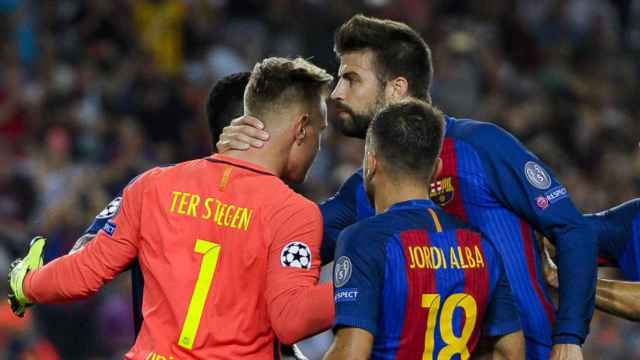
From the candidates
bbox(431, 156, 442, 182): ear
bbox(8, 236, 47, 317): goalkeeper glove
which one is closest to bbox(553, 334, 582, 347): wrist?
bbox(431, 156, 442, 182): ear

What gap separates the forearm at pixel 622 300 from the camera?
5.22 m

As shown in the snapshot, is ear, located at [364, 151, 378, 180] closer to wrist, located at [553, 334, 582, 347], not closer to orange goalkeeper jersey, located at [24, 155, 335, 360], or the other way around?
orange goalkeeper jersey, located at [24, 155, 335, 360]

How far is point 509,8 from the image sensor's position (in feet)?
48.0

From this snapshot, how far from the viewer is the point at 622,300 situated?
5.23 metres

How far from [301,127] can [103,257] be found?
2.70ft

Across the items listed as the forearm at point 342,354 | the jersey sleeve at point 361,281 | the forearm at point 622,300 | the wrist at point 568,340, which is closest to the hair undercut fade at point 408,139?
the jersey sleeve at point 361,281

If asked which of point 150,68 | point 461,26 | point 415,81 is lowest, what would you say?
point 415,81

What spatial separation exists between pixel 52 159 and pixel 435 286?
6.84m

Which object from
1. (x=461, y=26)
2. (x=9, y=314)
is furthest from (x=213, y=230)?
(x=461, y=26)

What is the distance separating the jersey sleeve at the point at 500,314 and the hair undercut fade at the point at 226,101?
4.26ft

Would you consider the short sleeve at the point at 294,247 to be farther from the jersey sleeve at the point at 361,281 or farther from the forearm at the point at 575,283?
the forearm at the point at 575,283

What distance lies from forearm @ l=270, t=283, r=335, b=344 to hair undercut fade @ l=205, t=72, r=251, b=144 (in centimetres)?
107

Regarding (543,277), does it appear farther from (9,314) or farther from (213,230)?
(9,314)

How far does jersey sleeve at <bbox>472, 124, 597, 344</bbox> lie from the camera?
185 inches
